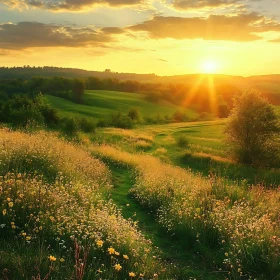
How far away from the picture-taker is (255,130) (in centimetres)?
3192

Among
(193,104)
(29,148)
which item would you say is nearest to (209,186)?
(29,148)

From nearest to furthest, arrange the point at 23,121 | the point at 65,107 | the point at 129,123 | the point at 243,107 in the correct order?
the point at 243,107 → the point at 23,121 → the point at 129,123 → the point at 65,107

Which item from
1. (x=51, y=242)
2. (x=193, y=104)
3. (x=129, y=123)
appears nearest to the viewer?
(x=51, y=242)

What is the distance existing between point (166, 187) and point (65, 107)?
85376mm

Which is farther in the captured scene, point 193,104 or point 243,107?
point 193,104

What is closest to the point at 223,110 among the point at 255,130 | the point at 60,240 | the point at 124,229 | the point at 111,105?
the point at 111,105

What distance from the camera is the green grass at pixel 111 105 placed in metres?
95.6

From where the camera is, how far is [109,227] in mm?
7742

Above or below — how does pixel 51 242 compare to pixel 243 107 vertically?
below

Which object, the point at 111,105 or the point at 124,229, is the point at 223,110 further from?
the point at 124,229

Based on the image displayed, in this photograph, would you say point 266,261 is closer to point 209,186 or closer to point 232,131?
point 209,186

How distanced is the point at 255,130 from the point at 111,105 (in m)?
82.9

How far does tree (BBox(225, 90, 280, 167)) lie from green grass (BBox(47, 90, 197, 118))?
6225 centimetres

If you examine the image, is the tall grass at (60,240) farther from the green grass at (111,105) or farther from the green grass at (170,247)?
the green grass at (111,105)
